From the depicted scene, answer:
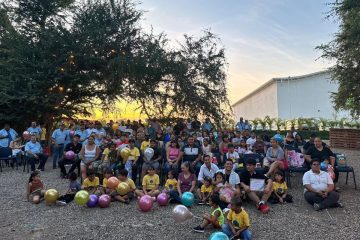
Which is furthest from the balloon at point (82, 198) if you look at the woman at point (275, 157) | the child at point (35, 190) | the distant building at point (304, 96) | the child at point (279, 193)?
the distant building at point (304, 96)

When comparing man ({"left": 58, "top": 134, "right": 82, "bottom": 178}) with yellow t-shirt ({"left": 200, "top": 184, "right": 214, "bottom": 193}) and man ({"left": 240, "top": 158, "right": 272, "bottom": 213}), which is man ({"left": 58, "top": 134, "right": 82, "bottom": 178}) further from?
man ({"left": 240, "top": 158, "right": 272, "bottom": 213})

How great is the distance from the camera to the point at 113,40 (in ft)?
57.2

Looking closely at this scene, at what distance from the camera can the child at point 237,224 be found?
609cm

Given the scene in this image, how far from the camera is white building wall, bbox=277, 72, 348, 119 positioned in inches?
1325

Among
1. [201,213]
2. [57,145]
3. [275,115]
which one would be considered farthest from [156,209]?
[275,115]

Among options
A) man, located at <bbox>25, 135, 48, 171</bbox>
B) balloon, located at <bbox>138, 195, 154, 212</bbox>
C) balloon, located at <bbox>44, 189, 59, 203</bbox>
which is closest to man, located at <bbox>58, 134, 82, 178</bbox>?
man, located at <bbox>25, 135, 48, 171</bbox>

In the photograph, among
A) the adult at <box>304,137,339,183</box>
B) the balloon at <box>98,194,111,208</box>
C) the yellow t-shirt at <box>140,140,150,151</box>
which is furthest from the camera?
the yellow t-shirt at <box>140,140,150,151</box>

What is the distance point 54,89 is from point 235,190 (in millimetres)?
12244

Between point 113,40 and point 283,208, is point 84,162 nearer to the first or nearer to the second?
point 283,208

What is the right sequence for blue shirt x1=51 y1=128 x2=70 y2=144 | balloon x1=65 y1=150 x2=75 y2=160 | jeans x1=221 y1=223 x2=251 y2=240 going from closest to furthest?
jeans x1=221 y1=223 x2=251 y2=240, balloon x1=65 y1=150 x2=75 y2=160, blue shirt x1=51 y1=128 x2=70 y2=144

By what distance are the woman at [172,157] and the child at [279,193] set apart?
2778 mm

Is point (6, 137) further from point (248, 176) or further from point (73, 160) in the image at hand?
point (248, 176)

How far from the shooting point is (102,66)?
57.6ft

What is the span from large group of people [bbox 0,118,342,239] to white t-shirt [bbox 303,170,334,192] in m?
0.02
